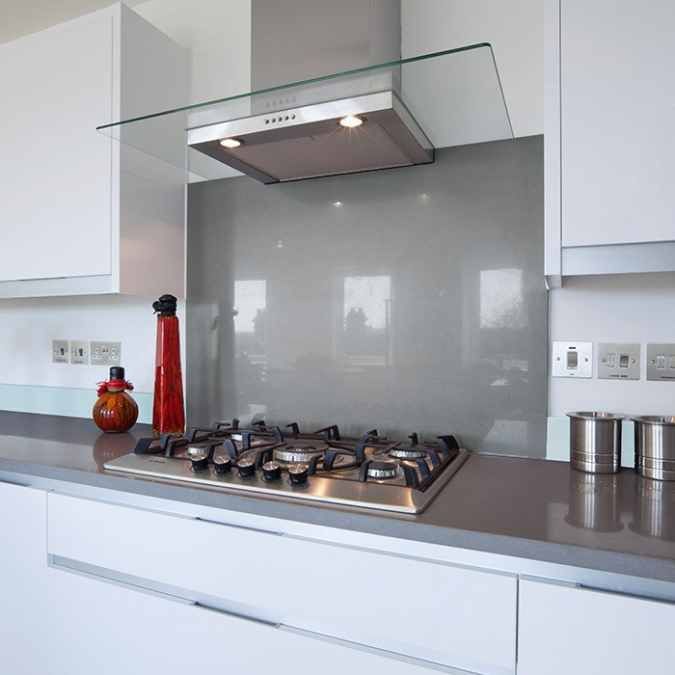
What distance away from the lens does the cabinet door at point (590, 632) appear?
810mm

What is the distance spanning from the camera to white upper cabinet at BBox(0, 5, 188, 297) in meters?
1.66

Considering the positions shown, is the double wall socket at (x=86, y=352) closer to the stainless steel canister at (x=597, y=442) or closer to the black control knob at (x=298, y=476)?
the black control knob at (x=298, y=476)

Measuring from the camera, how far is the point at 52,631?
134 centimetres

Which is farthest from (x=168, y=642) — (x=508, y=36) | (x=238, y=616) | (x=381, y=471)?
(x=508, y=36)

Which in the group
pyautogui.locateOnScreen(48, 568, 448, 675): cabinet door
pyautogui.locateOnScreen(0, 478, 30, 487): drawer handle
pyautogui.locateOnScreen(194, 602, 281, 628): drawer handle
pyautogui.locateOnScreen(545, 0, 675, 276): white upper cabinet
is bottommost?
pyautogui.locateOnScreen(48, 568, 448, 675): cabinet door

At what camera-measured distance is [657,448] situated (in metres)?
1.21

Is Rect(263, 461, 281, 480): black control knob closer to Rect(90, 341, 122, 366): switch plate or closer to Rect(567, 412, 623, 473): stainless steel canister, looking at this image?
Rect(567, 412, 623, 473): stainless steel canister

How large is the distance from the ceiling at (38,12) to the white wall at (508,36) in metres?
1.16

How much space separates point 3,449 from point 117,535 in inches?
20.9

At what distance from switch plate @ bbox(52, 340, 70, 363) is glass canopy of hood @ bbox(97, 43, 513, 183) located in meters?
0.92

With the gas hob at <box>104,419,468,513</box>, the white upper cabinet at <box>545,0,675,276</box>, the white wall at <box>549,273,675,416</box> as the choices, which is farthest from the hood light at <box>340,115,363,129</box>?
the gas hob at <box>104,419,468,513</box>

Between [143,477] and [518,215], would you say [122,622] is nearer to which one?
[143,477]

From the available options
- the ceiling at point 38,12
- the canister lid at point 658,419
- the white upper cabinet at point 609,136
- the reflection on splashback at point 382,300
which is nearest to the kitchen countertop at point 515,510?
the canister lid at point 658,419

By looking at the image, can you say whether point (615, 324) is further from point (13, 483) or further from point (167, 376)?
point (13, 483)
